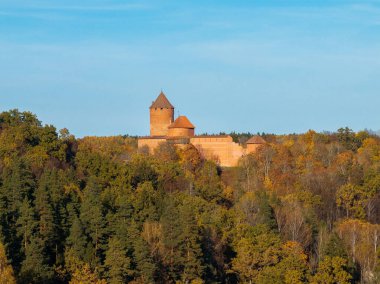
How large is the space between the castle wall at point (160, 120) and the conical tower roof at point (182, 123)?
8.12 ft

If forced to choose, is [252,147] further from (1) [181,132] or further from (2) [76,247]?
(2) [76,247]

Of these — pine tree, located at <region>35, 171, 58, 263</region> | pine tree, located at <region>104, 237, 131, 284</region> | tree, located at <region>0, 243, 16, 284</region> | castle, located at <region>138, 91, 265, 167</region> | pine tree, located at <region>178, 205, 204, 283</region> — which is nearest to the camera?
tree, located at <region>0, 243, 16, 284</region>

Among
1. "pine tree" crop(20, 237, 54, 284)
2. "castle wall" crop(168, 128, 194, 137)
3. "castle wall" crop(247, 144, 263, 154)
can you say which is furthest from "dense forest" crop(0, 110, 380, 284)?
"castle wall" crop(168, 128, 194, 137)

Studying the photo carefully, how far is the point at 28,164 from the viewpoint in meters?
58.1

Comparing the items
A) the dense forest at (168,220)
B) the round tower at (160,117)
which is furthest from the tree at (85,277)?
the round tower at (160,117)

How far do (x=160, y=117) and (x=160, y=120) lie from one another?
24 centimetres

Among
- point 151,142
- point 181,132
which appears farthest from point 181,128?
point 151,142

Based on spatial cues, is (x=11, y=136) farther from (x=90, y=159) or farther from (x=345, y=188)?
(x=345, y=188)

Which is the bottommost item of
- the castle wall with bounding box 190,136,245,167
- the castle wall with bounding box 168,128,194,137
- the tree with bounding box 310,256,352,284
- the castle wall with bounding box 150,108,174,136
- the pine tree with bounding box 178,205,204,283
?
the tree with bounding box 310,256,352,284

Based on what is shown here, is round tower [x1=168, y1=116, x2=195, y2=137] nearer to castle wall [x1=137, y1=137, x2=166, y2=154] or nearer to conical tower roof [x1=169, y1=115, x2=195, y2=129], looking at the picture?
conical tower roof [x1=169, y1=115, x2=195, y2=129]

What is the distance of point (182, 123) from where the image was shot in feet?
285

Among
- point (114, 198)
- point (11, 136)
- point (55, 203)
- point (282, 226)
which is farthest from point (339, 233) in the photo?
point (11, 136)

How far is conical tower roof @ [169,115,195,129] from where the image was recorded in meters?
86.5

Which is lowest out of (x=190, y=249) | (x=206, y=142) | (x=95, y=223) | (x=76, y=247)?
(x=190, y=249)
